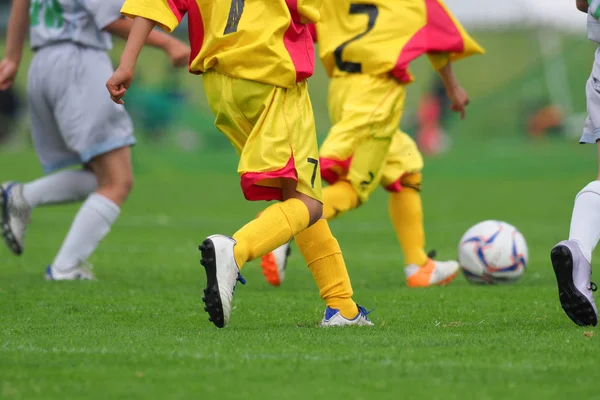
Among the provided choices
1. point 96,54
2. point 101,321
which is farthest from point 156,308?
point 96,54

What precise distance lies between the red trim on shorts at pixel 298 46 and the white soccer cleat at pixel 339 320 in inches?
37.8

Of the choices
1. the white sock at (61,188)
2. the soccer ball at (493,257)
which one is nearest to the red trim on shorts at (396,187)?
the soccer ball at (493,257)

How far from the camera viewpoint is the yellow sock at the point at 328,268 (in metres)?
4.64

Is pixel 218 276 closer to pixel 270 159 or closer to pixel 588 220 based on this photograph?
pixel 270 159

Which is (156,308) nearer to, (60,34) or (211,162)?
(60,34)

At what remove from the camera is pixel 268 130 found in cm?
438

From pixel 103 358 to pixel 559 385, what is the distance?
148 cm

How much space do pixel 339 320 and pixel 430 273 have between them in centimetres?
208

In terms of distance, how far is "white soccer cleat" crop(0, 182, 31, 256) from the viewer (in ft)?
22.1

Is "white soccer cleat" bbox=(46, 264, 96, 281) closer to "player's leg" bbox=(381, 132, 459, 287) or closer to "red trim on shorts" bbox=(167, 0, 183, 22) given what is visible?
"player's leg" bbox=(381, 132, 459, 287)

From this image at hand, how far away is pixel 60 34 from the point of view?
6.50 metres

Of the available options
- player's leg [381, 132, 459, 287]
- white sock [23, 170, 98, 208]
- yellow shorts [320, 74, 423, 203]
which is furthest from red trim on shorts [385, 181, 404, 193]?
white sock [23, 170, 98, 208]

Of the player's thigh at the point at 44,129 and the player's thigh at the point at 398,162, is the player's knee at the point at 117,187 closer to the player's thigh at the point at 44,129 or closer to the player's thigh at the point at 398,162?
the player's thigh at the point at 44,129

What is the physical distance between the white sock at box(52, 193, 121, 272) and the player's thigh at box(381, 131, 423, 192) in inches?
63.2
